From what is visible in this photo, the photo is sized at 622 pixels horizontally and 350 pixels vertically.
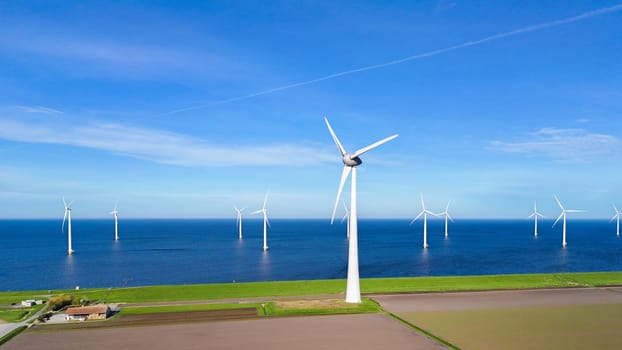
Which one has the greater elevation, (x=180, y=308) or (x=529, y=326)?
(x=180, y=308)

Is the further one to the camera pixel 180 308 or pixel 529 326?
pixel 180 308

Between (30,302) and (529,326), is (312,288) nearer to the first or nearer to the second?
(529,326)

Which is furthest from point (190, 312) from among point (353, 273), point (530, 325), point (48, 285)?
point (48, 285)

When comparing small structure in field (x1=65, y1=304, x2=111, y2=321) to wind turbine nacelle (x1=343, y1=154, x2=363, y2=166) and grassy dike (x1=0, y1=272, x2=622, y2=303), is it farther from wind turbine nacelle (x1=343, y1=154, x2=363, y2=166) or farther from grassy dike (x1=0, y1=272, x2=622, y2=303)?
wind turbine nacelle (x1=343, y1=154, x2=363, y2=166)

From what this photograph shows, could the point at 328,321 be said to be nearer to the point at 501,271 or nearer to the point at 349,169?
the point at 349,169

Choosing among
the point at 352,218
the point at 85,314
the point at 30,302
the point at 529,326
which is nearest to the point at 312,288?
the point at 352,218
